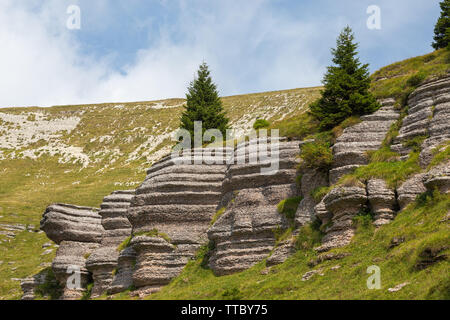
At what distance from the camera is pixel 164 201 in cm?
3794

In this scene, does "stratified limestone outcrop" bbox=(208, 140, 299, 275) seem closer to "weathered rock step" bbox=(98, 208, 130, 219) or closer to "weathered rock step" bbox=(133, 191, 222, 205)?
"weathered rock step" bbox=(133, 191, 222, 205)

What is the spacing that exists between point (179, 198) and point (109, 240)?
37.7ft

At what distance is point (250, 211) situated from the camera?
33.7m

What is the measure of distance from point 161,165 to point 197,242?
311 inches

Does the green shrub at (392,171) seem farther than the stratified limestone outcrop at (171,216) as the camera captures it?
No

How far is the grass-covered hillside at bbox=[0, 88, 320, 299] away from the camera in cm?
7131

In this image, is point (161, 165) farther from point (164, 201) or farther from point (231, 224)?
point (231, 224)

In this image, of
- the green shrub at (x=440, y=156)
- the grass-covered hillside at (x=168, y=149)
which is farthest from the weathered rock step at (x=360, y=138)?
the green shrub at (x=440, y=156)

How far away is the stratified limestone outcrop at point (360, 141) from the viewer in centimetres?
3072

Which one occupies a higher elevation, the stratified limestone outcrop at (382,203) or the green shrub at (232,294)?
the stratified limestone outcrop at (382,203)

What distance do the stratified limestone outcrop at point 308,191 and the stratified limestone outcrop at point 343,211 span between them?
3343 millimetres

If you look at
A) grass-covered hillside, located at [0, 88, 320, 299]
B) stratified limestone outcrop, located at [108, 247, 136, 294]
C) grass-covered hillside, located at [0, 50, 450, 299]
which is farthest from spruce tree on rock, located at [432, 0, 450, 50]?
grass-covered hillside, located at [0, 88, 320, 299]

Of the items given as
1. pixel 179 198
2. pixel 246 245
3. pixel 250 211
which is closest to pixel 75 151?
pixel 179 198

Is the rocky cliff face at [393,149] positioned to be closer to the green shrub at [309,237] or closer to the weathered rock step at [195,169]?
the green shrub at [309,237]
